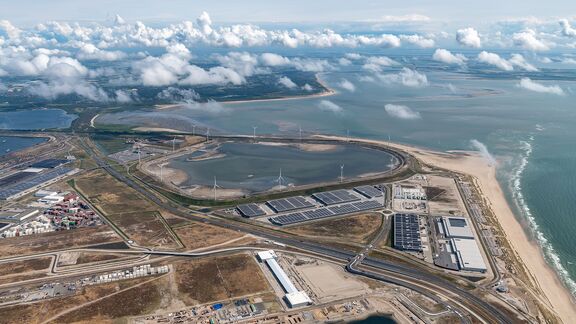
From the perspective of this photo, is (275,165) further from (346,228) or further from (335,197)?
(346,228)

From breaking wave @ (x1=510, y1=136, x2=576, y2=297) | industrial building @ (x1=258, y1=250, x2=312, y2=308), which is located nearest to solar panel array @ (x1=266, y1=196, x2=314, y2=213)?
industrial building @ (x1=258, y1=250, x2=312, y2=308)

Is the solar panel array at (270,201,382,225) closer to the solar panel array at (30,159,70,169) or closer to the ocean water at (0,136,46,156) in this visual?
the solar panel array at (30,159,70,169)

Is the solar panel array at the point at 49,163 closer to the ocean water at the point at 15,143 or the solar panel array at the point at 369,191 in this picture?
the ocean water at the point at 15,143

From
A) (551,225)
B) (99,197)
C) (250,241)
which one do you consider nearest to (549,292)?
(551,225)

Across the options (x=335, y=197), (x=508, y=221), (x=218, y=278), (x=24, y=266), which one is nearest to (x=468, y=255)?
(x=508, y=221)

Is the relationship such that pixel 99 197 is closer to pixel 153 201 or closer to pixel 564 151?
pixel 153 201

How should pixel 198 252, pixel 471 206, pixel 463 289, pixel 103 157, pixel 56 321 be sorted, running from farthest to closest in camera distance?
pixel 103 157 < pixel 471 206 < pixel 198 252 < pixel 463 289 < pixel 56 321
